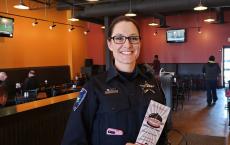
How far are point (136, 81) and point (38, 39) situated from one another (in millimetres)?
11258

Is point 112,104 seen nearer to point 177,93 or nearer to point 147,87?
point 147,87

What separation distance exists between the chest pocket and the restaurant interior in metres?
1.71

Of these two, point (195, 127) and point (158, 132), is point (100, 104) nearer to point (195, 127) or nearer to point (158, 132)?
point (158, 132)

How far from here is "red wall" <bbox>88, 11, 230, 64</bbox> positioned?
14469mm

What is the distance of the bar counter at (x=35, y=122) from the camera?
287 centimetres

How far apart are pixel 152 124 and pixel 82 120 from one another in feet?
1.07

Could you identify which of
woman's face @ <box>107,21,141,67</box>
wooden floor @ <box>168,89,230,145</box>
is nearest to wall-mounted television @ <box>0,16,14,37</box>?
wooden floor @ <box>168,89,230,145</box>

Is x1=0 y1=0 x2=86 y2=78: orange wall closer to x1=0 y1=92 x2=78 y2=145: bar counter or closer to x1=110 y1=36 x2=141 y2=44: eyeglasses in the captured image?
x1=0 y1=92 x2=78 y2=145: bar counter

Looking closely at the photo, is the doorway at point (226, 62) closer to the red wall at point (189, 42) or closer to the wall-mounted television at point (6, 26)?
the red wall at point (189, 42)

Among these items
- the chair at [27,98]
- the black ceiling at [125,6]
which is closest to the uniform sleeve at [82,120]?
the chair at [27,98]

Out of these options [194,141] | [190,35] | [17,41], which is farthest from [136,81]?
[190,35]

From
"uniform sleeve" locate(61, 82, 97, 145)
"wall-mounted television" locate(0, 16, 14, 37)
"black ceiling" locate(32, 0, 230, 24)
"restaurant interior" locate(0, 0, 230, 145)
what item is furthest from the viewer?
"wall-mounted television" locate(0, 16, 14, 37)

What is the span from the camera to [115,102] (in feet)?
4.58

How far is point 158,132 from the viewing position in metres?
1.43
